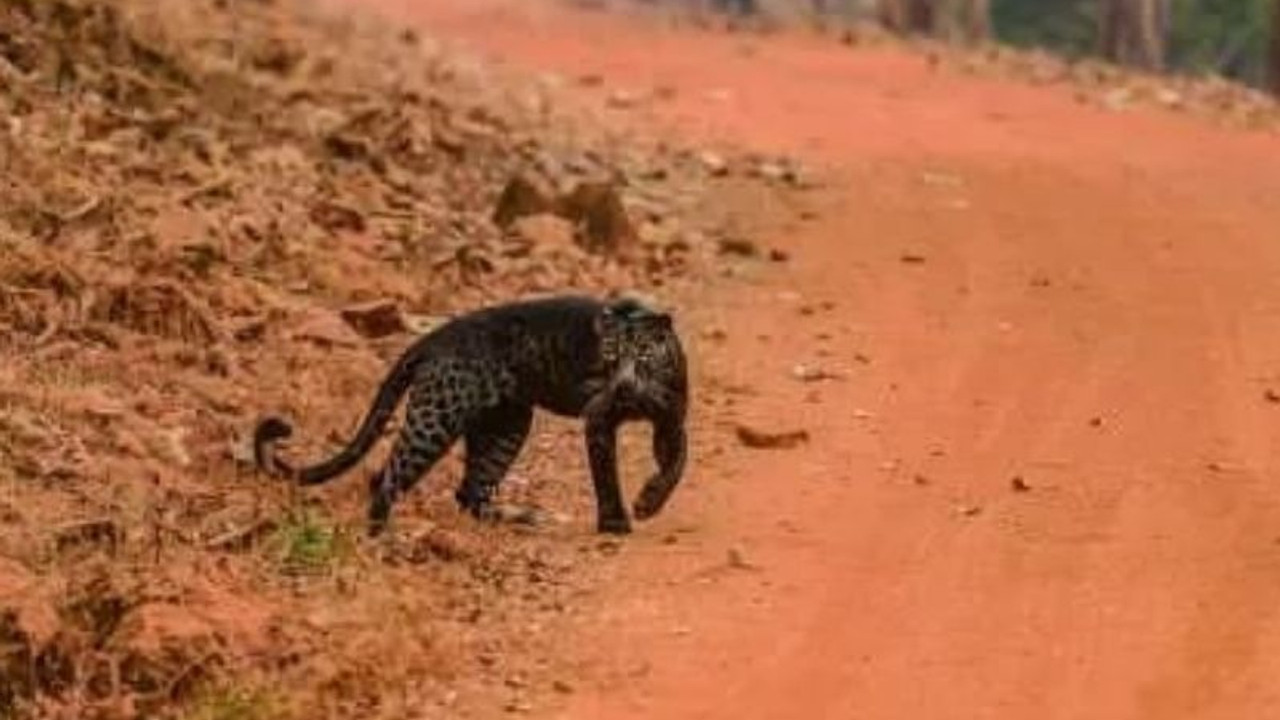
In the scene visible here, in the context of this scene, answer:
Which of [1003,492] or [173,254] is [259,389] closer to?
[173,254]

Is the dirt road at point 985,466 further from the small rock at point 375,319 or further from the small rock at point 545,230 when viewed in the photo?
the small rock at point 375,319

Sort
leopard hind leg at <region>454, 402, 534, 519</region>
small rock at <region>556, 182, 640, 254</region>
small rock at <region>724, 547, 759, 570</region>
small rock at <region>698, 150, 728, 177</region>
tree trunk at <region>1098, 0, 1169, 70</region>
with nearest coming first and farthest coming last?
small rock at <region>724, 547, 759, 570</region>
leopard hind leg at <region>454, 402, 534, 519</region>
small rock at <region>556, 182, 640, 254</region>
small rock at <region>698, 150, 728, 177</region>
tree trunk at <region>1098, 0, 1169, 70</region>

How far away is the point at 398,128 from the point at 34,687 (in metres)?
8.82

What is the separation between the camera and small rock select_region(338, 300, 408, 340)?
11578mm

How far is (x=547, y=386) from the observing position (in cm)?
877

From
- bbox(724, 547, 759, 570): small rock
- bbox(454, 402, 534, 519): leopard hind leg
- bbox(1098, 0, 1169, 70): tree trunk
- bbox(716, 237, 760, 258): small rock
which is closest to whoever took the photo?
bbox(724, 547, 759, 570): small rock

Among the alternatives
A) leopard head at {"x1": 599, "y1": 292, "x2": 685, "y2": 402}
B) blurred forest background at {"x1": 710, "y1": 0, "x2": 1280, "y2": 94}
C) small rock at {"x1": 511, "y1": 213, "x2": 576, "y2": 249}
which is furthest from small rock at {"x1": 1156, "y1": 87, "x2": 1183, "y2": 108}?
leopard head at {"x1": 599, "y1": 292, "x2": 685, "y2": 402}

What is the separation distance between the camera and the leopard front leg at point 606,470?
28.2 ft

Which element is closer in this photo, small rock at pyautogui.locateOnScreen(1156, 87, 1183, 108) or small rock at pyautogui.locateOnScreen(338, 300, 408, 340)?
small rock at pyautogui.locateOnScreen(338, 300, 408, 340)

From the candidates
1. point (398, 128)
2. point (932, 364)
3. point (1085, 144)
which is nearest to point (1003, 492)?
point (932, 364)

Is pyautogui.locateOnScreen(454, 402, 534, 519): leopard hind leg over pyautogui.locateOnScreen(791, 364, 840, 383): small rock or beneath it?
over

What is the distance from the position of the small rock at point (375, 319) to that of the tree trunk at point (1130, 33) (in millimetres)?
20846

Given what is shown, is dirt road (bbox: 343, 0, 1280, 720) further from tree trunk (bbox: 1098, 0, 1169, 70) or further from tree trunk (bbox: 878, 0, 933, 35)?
tree trunk (bbox: 1098, 0, 1169, 70)

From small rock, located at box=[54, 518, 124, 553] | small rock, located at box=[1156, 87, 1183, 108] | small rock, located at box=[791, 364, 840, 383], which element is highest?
small rock, located at box=[54, 518, 124, 553]
